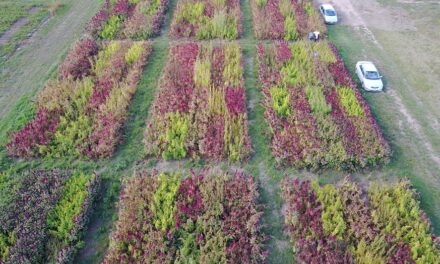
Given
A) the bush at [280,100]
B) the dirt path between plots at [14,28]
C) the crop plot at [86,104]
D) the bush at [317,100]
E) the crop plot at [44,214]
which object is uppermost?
the dirt path between plots at [14,28]

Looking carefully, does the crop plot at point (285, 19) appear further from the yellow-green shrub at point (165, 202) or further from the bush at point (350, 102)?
the yellow-green shrub at point (165, 202)

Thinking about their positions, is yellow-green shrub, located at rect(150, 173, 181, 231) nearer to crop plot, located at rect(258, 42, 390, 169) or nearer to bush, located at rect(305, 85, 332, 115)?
crop plot, located at rect(258, 42, 390, 169)

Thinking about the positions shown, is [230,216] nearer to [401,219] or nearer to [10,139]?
[401,219]

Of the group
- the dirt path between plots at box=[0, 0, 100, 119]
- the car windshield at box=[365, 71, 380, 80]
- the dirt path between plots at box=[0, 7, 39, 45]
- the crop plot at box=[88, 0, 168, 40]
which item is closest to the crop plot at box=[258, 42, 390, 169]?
the car windshield at box=[365, 71, 380, 80]

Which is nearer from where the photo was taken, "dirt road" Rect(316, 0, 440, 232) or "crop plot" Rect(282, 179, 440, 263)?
"crop plot" Rect(282, 179, 440, 263)

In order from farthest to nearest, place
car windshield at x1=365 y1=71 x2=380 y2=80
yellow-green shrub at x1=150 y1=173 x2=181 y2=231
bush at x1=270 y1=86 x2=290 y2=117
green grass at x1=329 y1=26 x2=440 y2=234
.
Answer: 1. car windshield at x1=365 y1=71 x2=380 y2=80
2. bush at x1=270 y1=86 x2=290 y2=117
3. green grass at x1=329 y1=26 x2=440 y2=234
4. yellow-green shrub at x1=150 y1=173 x2=181 y2=231

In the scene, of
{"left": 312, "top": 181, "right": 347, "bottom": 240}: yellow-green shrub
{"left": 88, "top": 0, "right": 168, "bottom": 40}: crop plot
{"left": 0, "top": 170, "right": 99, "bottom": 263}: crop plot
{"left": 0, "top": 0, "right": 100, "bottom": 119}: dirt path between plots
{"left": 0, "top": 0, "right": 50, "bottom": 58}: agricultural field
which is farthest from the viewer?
{"left": 88, "top": 0, "right": 168, "bottom": 40}: crop plot

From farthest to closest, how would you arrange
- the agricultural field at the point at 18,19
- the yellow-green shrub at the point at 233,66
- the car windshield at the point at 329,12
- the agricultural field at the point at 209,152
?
the car windshield at the point at 329,12
the agricultural field at the point at 18,19
the yellow-green shrub at the point at 233,66
the agricultural field at the point at 209,152

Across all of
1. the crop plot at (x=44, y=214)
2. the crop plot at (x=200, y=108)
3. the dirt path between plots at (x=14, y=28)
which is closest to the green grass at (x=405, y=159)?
the crop plot at (x=200, y=108)

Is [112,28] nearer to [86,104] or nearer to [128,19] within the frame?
[128,19]
